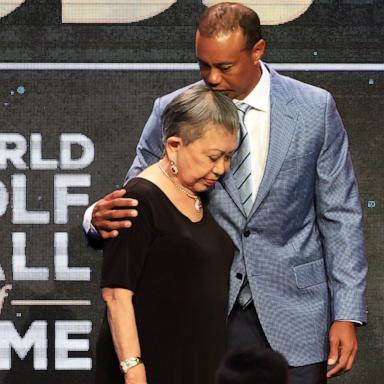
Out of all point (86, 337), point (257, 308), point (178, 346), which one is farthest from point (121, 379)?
point (86, 337)

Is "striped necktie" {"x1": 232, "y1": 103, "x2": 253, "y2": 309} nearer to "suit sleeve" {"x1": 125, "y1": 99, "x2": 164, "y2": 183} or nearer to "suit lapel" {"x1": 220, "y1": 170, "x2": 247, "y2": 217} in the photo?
"suit lapel" {"x1": 220, "y1": 170, "x2": 247, "y2": 217}

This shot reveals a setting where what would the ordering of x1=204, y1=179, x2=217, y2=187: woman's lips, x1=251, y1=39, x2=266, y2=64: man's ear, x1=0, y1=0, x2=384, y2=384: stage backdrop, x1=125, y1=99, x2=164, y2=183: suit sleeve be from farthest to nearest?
x1=0, y1=0, x2=384, y2=384: stage backdrop → x1=125, y1=99, x2=164, y2=183: suit sleeve → x1=251, y1=39, x2=266, y2=64: man's ear → x1=204, y1=179, x2=217, y2=187: woman's lips

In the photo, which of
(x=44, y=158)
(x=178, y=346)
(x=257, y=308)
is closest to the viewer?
(x=178, y=346)

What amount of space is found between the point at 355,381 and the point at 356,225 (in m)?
1.18

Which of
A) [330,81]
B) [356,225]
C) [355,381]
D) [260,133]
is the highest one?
[330,81]

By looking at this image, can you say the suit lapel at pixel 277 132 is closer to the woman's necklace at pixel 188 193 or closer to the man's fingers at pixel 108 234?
the woman's necklace at pixel 188 193

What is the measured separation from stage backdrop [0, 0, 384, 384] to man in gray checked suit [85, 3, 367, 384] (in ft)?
2.98

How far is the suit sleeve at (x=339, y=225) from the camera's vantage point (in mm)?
3240

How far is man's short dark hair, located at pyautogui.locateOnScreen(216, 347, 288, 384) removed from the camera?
2191mm

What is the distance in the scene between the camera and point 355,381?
169 inches

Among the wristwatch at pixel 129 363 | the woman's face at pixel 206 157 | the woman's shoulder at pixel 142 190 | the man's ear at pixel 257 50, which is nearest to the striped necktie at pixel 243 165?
the man's ear at pixel 257 50

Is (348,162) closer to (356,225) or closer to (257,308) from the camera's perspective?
(356,225)

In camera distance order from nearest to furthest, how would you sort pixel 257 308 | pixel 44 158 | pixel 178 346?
1. pixel 178 346
2. pixel 257 308
3. pixel 44 158

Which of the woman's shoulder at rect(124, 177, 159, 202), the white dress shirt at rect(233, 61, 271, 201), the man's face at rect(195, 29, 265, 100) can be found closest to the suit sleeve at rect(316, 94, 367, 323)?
the white dress shirt at rect(233, 61, 271, 201)
